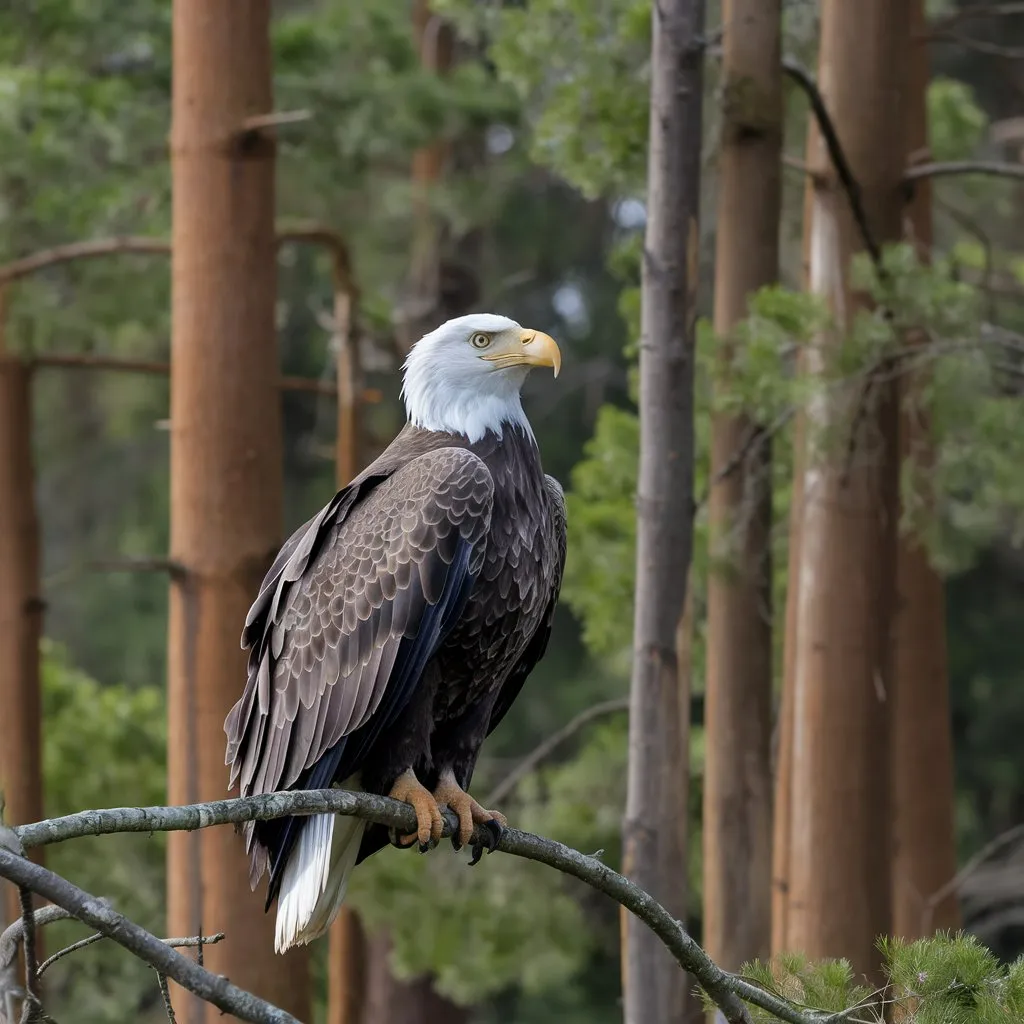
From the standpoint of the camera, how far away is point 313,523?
173 inches

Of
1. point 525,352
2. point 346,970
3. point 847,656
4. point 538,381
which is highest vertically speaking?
point 525,352

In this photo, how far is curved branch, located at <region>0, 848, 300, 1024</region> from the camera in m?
2.21

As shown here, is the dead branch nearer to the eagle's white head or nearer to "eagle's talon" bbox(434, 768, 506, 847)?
the eagle's white head

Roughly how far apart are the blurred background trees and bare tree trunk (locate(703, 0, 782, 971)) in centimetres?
5

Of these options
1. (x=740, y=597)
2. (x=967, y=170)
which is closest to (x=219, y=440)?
(x=740, y=597)

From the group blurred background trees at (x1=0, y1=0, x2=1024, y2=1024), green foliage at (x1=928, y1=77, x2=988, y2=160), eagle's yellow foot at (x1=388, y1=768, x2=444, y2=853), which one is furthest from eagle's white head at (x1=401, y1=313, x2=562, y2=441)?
green foliage at (x1=928, y1=77, x2=988, y2=160)

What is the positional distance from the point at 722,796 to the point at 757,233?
2370mm

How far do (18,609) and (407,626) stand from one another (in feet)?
18.6

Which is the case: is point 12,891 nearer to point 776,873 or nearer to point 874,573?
point 776,873

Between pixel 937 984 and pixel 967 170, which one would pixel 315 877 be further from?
pixel 967 170

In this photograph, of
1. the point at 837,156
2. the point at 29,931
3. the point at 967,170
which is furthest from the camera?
the point at 967,170

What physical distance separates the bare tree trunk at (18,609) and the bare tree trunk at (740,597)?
378 centimetres

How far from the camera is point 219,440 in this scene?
655 cm

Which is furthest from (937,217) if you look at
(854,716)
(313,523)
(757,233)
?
(313,523)
